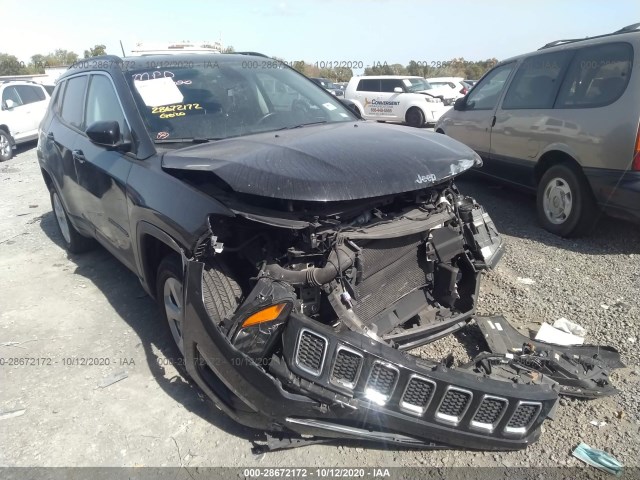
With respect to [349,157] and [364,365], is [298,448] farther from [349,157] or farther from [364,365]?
[349,157]

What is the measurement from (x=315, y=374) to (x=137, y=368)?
5.24ft

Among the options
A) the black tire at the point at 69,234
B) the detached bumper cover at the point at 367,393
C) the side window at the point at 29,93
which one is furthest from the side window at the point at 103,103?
the side window at the point at 29,93

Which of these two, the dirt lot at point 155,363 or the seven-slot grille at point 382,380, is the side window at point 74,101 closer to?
the dirt lot at point 155,363

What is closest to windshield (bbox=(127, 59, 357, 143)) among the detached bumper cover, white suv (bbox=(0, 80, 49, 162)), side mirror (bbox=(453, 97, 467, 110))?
the detached bumper cover

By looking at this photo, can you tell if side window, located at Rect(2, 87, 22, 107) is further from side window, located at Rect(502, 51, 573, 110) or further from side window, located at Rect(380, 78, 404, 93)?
side window, located at Rect(502, 51, 573, 110)

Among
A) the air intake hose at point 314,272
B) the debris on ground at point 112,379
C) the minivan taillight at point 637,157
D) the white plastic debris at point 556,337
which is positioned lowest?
the debris on ground at point 112,379

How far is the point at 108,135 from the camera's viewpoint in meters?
3.20

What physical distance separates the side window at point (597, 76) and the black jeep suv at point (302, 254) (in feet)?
7.24

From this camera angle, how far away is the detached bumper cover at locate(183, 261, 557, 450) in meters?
2.25

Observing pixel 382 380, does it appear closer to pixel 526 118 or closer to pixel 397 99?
pixel 526 118

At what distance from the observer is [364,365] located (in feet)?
7.36

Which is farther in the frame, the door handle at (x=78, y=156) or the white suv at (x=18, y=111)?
the white suv at (x=18, y=111)

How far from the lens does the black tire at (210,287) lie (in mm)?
2500

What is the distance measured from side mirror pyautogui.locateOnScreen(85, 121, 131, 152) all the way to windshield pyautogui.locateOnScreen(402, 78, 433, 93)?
1386cm
